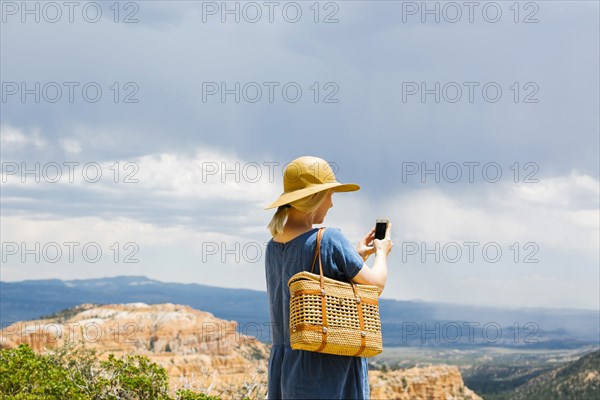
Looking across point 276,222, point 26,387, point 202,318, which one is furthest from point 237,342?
point 276,222

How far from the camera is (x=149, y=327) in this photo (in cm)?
8069

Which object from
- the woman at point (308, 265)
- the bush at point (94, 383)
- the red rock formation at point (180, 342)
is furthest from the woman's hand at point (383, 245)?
the red rock formation at point (180, 342)

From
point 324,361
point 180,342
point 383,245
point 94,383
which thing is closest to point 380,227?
point 383,245

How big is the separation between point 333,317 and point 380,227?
Answer: 650 millimetres

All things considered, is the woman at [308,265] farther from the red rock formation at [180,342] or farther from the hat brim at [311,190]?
the red rock formation at [180,342]

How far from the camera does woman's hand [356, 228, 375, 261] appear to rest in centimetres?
394

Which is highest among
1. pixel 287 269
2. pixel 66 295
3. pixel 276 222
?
pixel 276 222

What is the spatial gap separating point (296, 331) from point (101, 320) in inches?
3027

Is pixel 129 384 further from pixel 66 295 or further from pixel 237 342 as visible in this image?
pixel 66 295

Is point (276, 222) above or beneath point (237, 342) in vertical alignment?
above

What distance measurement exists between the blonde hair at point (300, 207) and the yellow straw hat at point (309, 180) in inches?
1.4

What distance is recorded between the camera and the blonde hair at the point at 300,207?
3688 mm

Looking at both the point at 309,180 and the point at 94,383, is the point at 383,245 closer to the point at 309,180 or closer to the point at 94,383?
the point at 309,180

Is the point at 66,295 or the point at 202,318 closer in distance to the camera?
the point at 202,318
